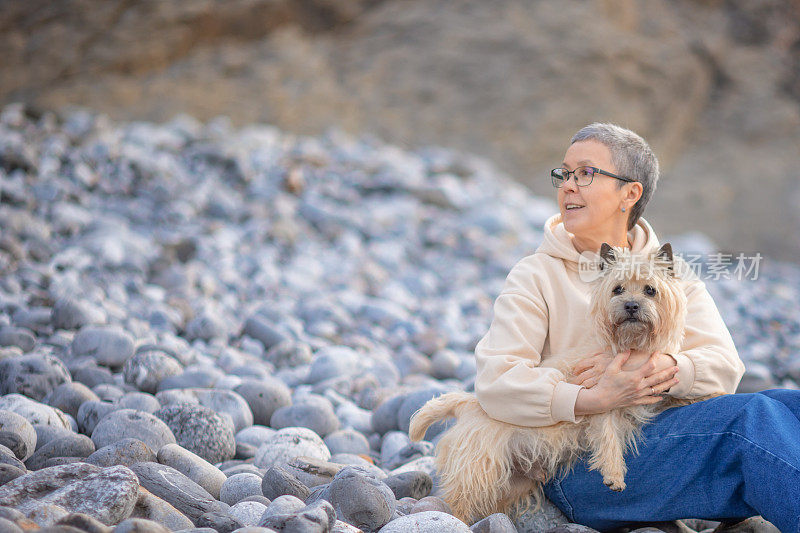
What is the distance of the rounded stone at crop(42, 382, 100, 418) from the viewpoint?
391cm

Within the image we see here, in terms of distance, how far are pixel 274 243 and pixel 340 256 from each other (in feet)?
2.62

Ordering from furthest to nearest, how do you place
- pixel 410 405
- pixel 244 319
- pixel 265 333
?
pixel 244 319
pixel 265 333
pixel 410 405

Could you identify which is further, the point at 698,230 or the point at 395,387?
the point at 698,230

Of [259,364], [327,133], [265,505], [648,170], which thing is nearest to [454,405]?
[265,505]

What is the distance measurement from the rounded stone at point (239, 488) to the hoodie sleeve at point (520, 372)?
1057 mm

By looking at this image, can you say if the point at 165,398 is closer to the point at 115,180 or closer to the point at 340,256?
the point at 340,256

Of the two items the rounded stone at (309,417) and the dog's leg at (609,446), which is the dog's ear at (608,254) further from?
the rounded stone at (309,417)

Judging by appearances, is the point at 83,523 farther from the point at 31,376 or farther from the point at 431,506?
the point at 31,376

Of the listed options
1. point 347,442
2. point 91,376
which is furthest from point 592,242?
point 91,376

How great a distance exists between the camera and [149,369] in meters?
4.54

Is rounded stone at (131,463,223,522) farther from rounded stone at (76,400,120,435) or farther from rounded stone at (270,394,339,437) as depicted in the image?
rounded stone at (270,394,339,437)

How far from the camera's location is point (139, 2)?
44.5 ft

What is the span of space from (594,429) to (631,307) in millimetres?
537

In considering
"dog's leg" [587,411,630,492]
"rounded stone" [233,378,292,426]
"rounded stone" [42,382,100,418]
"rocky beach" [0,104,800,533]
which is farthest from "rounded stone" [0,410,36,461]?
"dog's leg" [587,411,630,492]
